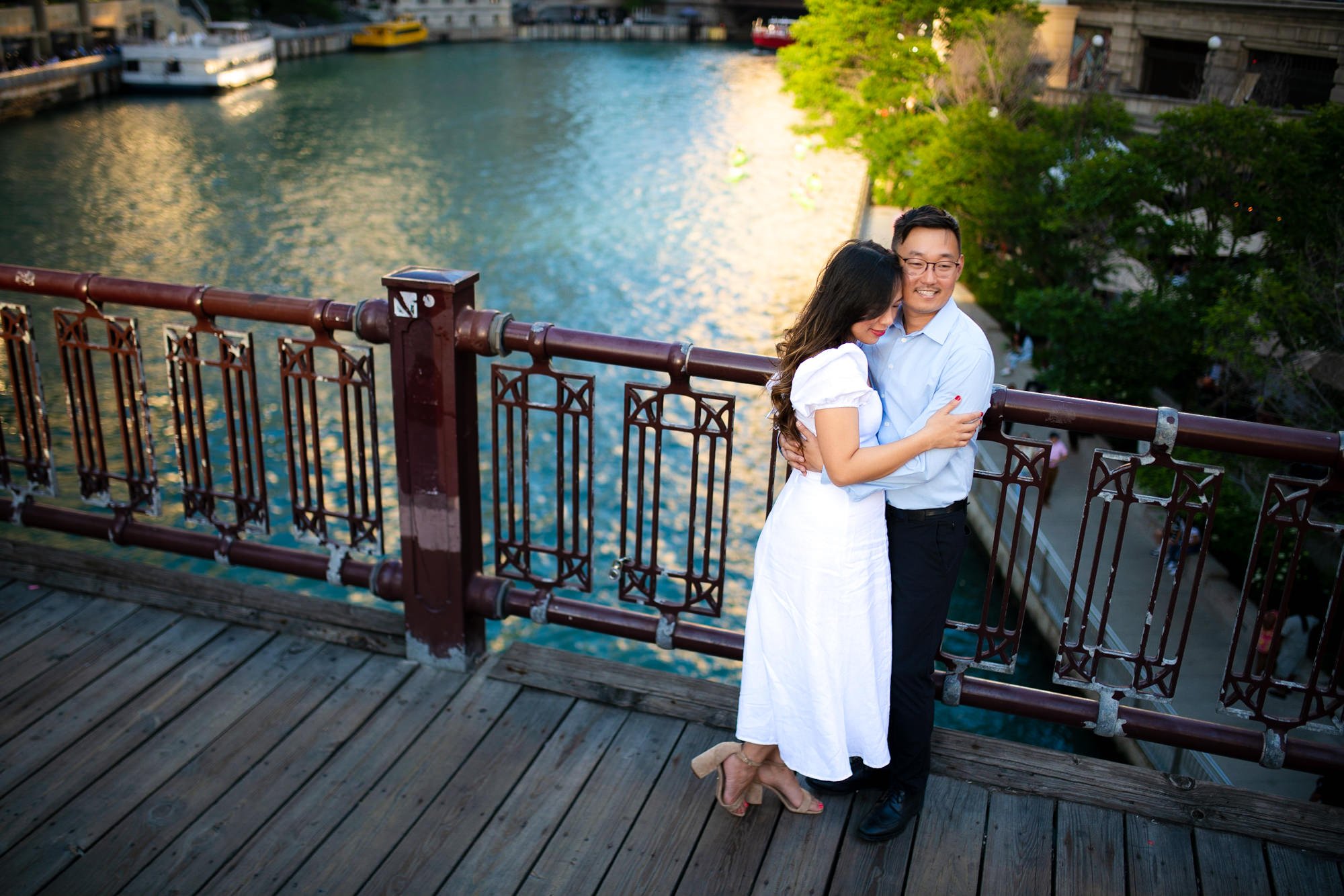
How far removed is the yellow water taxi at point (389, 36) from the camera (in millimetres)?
65125

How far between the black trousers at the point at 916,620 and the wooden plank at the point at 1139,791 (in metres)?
0.38

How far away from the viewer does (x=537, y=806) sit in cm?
329

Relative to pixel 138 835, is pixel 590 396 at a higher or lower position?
higher

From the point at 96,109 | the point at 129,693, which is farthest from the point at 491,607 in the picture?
the point at 96,109

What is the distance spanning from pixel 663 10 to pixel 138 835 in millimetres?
91150

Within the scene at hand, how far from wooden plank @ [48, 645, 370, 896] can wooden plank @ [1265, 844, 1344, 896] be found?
3064 millimetres

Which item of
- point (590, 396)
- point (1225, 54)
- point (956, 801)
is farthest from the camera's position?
point (1225, 54)

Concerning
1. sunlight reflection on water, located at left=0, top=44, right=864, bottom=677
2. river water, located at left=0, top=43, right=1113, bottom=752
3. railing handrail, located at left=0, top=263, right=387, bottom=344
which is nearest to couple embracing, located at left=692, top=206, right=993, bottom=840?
railing handrail, located at left=0, top=263, right=387, bottom=344

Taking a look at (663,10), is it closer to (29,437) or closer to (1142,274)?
(1142,274)

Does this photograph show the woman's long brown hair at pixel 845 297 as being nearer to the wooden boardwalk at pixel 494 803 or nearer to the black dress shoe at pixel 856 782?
the black dress shoe at pixel 856 782

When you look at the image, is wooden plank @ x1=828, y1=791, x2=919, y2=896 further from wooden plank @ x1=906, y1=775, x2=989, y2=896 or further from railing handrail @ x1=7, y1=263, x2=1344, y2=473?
railing handrail @ x1=7, y1=263, x2=1344, y2=473

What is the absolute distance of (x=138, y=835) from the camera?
312 cm

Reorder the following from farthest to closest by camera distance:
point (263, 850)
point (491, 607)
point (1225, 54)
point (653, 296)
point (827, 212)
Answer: point (827, 212) < point (1225, 54) < point (653, 296) < point (491, 607) < point (263, 850)

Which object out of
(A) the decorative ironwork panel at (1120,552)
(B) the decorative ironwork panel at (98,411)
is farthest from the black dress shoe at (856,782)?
(B) the decorative ironwork panel at (98,411)
